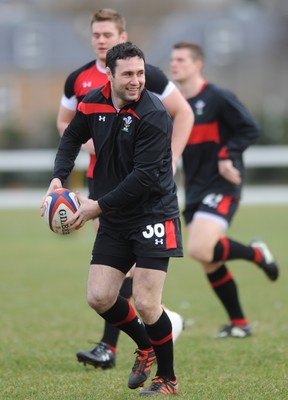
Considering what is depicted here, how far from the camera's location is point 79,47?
57.8 metres

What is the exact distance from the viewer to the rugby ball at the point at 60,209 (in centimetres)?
562

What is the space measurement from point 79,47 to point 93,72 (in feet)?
169

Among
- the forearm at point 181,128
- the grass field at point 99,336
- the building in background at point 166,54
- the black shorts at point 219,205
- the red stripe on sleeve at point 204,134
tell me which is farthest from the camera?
the building in background at point 166,54

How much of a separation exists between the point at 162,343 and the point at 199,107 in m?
3.27

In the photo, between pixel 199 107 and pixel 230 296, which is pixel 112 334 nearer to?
pixel 230 296

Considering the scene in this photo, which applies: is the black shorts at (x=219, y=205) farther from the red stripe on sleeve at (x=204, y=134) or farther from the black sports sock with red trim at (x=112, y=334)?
the black sports sock with red trim at (x=112, y=334)

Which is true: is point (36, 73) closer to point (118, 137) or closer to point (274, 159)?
point (274, 159)

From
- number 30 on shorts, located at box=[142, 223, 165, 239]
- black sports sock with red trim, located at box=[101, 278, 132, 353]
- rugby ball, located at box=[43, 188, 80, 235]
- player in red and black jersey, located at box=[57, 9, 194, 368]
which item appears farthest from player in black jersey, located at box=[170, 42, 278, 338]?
rugby ball, located at box=[43, 188, 80, 235]

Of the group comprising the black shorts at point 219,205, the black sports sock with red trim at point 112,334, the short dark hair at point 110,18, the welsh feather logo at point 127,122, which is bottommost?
the black sports sock with red trim at point 112,334

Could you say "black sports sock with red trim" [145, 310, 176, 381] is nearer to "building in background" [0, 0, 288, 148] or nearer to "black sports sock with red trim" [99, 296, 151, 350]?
"black sports sock with red trim" [99, 296, 151, 350]

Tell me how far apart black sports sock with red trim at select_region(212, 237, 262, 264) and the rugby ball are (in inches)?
110

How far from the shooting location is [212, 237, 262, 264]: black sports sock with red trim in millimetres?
8250

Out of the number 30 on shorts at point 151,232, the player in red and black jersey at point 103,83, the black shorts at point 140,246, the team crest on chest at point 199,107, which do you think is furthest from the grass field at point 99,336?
the team crest on chest at point 199,107

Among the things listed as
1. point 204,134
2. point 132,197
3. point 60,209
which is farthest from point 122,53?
point 204,134
